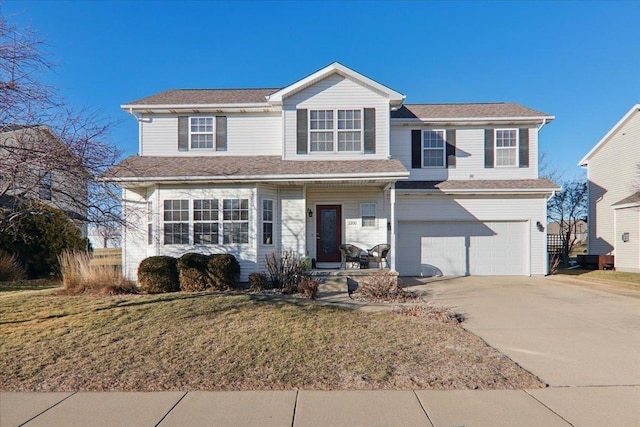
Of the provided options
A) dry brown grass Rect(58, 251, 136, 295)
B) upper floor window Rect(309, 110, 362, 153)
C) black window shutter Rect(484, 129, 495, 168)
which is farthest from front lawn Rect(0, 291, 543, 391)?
black window shutter Rect(484, 129, 495, 168)

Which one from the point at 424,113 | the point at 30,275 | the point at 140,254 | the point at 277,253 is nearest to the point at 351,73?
the point at 424,113

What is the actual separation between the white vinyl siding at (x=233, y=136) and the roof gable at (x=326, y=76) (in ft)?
4.44

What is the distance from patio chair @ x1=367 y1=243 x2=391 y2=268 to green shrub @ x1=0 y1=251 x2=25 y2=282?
1307 cm

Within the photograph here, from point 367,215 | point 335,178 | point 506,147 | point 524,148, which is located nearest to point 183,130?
point 335,178

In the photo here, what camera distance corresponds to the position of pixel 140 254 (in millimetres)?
13266

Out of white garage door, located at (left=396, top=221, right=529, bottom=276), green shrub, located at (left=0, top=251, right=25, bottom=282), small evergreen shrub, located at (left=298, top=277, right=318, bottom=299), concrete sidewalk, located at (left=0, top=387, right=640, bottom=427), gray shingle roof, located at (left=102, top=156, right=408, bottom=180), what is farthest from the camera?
white garage door, located at (left=396, top=221, right=529, bottom=276)

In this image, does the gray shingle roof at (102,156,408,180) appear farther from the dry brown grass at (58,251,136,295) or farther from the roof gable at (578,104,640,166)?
the roof gable at (578,104,640,166)

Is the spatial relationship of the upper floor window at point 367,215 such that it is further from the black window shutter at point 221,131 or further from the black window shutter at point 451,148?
the black window shutter at point 221,131

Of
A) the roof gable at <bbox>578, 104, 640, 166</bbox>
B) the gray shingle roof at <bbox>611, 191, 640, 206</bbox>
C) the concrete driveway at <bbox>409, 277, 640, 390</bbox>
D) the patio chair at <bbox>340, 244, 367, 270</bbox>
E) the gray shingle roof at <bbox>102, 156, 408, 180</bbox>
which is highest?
the roof gable at <bbox>578, 104, 640, 166</bbox>

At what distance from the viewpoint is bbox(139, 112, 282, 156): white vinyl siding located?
1456 cm

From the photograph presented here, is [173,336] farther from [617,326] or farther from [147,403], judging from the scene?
[617,326]

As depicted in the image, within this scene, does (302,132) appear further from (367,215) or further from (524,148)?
(524,148)

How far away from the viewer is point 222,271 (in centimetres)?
1153

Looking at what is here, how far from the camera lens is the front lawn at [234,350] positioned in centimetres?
506
